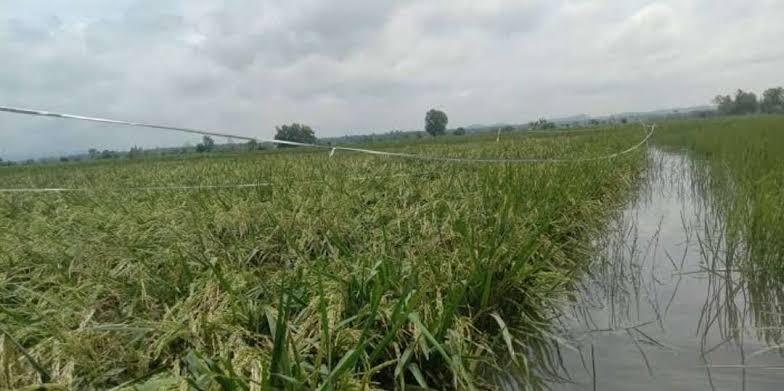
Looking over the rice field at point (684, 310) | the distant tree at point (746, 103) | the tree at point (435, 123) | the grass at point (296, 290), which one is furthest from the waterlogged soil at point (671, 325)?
the distant tree at point (746, 103)

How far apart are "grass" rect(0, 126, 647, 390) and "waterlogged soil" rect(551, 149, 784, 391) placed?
19cm

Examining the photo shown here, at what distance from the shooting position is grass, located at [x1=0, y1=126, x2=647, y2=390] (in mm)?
1713

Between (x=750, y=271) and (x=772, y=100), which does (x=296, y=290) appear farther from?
(x=772, y=100)

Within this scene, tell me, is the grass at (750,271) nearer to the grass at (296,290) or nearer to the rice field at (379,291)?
the rice field at (379,291)

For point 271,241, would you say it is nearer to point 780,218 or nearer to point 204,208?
point 204,208

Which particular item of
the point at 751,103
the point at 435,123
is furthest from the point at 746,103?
the point at 435,123

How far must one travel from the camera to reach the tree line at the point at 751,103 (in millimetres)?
54325

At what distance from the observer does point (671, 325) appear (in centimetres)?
241

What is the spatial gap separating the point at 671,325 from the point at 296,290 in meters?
1.98

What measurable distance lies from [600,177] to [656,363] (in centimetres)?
425

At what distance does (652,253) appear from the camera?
12.3ft

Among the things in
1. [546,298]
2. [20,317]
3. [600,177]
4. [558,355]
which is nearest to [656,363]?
[558,355]

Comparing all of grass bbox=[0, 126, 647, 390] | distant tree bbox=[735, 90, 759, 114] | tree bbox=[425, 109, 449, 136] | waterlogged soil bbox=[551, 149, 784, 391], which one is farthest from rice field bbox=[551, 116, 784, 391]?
distant tree bbox=[735, 90, 759, 114]

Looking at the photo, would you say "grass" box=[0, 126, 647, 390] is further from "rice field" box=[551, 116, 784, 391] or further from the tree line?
the tree line
